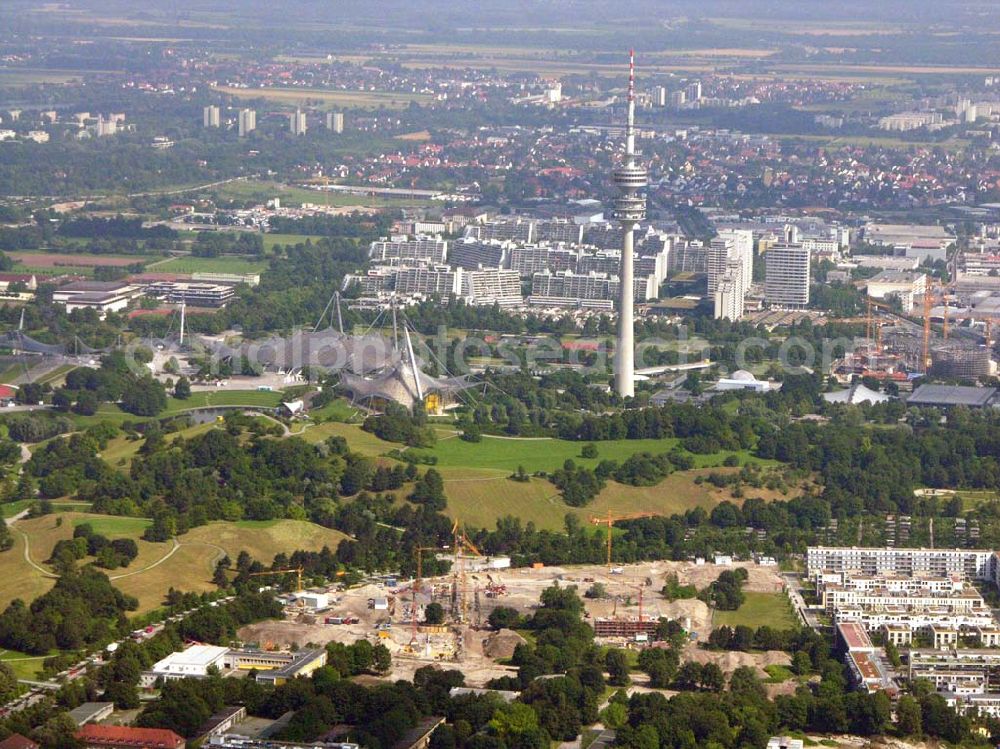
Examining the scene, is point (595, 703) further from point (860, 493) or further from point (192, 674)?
point (860, 493)

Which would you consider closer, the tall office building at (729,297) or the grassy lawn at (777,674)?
the grassy lawn at (777,674)

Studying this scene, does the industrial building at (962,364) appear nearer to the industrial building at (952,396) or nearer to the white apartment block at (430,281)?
the industrial building at (952,396)

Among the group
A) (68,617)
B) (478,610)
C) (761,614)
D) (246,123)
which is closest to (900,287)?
(761,614)

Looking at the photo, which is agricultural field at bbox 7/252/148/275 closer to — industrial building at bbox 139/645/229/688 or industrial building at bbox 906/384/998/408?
industrial building at bbox 906/384/998/408

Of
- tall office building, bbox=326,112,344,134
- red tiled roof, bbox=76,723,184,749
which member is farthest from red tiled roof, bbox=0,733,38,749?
tall office building, bbox=326,112,344,134

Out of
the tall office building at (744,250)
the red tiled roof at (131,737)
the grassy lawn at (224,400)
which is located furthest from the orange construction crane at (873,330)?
the red tiled roof at (131,737)

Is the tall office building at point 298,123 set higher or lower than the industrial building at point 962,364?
lower


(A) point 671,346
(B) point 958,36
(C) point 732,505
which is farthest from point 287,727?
(B) point 958,36
